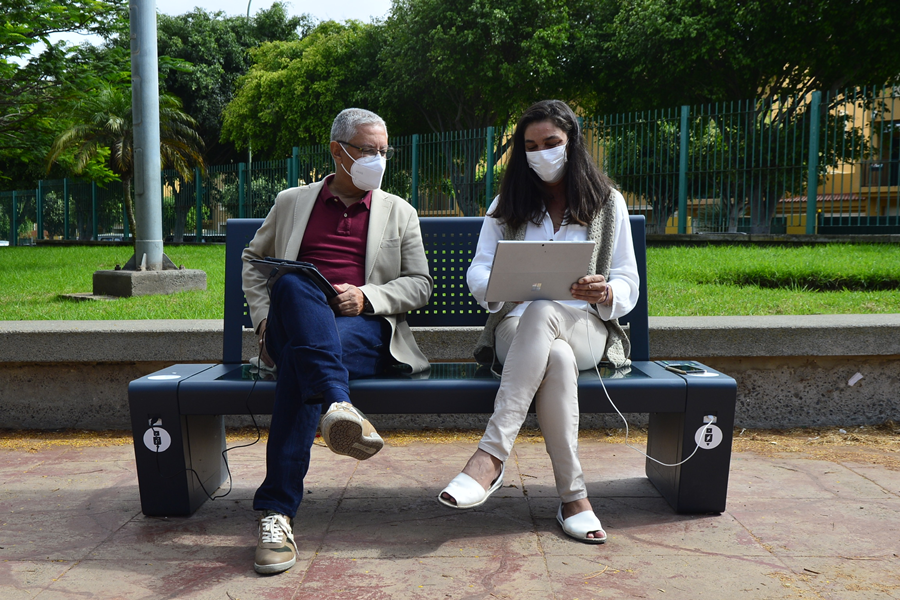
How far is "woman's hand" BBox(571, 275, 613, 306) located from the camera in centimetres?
300

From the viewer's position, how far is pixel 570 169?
3.31 meters

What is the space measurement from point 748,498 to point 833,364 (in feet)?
4.16

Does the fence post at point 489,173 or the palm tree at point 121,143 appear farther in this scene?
the palm tree at point 121,143

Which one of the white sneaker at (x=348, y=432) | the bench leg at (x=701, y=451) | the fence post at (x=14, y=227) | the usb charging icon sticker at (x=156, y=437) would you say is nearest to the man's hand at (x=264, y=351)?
the usb charging icon sticker at (x=156, y=437)

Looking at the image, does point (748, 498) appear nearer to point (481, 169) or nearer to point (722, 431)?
point (722, 431)

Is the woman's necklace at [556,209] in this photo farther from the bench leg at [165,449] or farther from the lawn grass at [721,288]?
the lawn grass at [721,288]

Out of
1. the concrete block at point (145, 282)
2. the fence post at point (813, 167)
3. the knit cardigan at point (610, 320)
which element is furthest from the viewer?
the fence post at point (813, 167)

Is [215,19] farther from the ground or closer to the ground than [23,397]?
farther from the ground

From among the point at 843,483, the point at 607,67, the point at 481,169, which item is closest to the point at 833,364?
the point at 843,483

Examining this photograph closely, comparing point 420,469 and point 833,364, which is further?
point 833,364

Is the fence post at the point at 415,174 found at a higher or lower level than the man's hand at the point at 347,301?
higher

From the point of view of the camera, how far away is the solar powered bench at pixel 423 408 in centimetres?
289

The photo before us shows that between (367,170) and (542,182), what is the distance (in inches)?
29.5

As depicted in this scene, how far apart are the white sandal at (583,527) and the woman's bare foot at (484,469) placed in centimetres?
30
